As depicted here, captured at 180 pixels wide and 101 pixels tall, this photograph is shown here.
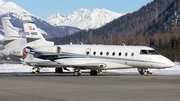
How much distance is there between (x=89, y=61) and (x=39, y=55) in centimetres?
580

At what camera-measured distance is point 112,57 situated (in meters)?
31.5

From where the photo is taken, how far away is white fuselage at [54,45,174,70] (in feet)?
99.7

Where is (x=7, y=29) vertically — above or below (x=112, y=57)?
above

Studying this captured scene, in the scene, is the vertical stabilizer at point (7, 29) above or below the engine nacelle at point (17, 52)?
above

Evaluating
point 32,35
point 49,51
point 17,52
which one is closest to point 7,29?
point 17,52

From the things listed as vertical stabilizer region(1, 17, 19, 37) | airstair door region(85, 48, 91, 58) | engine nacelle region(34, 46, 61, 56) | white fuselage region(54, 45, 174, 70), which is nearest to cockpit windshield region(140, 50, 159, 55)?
white fuselage region(54, 45, 174, 70)

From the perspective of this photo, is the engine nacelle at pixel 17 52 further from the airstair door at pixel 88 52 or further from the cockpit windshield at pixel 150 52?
the cockpit windshield at pixel 150 52

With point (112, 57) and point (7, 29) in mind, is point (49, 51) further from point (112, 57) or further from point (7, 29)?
point (7, 29)

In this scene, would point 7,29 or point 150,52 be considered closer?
point 150,52

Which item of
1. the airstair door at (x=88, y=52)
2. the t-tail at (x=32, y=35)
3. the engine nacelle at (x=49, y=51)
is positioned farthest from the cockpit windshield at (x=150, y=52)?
the t-tail at (x=32, y=35)

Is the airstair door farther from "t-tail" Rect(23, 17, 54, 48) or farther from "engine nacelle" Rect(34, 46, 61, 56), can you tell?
"t-tail" Rect(23, 17, 54, 48)

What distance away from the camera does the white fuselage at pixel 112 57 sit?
3038 centimetres

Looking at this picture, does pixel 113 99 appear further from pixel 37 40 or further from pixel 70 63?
pixel 37 40

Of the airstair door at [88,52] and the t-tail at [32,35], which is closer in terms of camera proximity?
the airstair door at [88,52]
